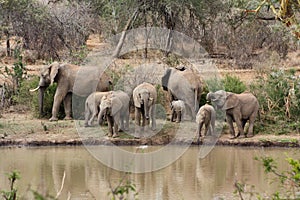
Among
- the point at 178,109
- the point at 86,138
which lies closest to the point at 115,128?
the point at 86,138

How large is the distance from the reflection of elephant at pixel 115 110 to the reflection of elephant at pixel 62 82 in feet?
5.90

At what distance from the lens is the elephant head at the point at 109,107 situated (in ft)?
52.1

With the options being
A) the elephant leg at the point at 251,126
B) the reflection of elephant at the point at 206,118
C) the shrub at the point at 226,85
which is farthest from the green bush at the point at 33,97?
the elephant leg at the point at 251,126

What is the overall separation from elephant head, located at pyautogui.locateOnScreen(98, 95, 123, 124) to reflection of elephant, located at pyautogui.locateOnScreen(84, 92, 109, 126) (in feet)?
1.57

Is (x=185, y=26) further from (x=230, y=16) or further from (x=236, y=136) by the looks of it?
(x=236, y=136)

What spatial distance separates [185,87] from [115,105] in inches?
105

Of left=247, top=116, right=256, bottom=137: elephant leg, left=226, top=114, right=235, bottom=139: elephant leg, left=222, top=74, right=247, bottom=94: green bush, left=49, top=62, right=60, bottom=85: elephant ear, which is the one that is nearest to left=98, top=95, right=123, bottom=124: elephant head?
left=226, top=114, right=235, bottom=139: elephant leg

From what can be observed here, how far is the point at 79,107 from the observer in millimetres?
18047

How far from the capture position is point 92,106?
16828mm

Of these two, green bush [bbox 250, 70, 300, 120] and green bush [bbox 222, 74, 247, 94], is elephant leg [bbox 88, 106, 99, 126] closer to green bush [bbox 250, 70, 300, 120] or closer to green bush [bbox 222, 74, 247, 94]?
green bush [bbox 222, 74, 247, 94]

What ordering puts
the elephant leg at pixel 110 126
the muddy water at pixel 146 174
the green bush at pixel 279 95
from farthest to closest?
the green bush at pixel 279 95 < the elephant leg at pixel 110 126 < the muddy water at pixel 146 174

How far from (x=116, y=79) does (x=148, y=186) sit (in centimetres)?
665

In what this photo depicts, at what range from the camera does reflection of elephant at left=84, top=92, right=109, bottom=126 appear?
1653 cm

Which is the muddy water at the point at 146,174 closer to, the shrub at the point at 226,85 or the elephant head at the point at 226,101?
the elephant head at the point at 226,101
